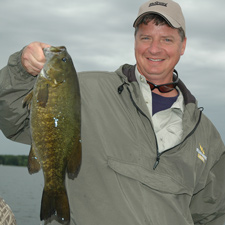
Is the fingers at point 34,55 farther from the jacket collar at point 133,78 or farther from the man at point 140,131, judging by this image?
the jacket collar at point 133,78

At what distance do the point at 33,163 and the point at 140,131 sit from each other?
148 centimetres

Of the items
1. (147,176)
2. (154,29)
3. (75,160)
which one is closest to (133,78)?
(154,29)

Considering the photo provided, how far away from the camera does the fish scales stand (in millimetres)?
3430

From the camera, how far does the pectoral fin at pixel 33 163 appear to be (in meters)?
3.51

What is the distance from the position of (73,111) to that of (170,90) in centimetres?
214

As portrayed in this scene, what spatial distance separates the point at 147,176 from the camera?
4504 mm

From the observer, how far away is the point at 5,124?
418 cm

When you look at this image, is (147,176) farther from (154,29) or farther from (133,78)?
(154,29)

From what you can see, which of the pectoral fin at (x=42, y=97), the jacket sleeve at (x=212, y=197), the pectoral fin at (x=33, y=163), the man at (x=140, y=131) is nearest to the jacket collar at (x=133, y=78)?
the man at (x=140, y=131)

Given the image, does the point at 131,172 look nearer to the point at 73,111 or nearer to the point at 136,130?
the point at 136,130

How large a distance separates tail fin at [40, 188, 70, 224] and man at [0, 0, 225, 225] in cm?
66

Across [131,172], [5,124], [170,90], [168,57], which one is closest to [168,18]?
[168,57]

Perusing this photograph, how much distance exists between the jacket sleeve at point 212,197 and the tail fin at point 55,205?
2.62 m

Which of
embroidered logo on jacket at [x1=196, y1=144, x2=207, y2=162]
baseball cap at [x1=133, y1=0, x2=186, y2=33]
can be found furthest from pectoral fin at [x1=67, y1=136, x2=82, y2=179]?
baseball cap at [x1=133, y1=0, x2=186, y2=33]
